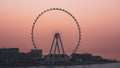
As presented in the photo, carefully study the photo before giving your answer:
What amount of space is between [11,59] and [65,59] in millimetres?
8192

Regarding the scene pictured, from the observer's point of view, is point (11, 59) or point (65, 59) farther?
point (11, 59)

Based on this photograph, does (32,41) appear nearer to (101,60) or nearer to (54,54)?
(54,54)

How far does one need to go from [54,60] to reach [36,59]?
5.47m

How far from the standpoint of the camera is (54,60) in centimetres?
7100

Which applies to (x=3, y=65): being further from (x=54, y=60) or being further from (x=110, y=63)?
(x=110, y=63)

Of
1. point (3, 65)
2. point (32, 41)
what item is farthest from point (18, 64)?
point (32, 41)

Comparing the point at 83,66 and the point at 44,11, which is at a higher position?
the point at 44,11

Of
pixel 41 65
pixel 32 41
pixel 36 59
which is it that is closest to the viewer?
pixel 32 41

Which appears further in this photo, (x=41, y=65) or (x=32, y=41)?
(x=41, y=65)

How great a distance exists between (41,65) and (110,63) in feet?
27.1

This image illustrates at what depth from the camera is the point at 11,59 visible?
77562 mm

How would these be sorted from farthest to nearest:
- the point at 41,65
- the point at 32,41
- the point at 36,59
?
the point at 36,59 → the point at 41,65 → the point at 32,41

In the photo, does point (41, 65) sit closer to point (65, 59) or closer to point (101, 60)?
point (65, 59)

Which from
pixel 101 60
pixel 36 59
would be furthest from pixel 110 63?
pixel 36 59
